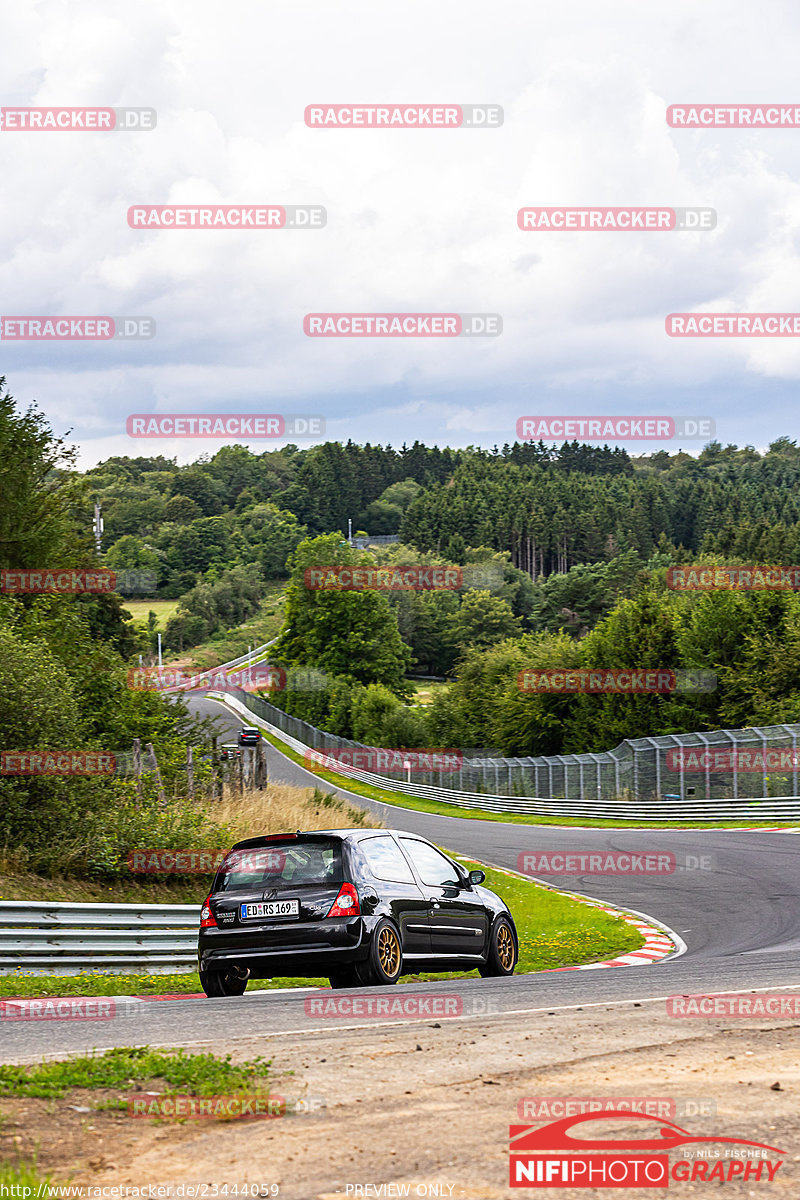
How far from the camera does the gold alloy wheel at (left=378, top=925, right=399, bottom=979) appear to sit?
33.5ft

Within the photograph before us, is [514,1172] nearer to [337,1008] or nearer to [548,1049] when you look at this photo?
[548,1049]

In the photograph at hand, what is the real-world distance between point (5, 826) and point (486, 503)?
575 ft

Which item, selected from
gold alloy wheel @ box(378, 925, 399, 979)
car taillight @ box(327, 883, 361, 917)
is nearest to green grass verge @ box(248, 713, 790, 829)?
gold alloy wheel @ box(378, 925, 399, 979)

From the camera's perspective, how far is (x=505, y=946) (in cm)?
1248

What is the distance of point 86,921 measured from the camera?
Answer: 11.9 meters

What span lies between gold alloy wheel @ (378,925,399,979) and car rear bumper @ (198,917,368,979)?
0.85ft

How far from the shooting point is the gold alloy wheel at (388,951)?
10219mm

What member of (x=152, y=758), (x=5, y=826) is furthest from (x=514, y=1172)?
(x=152, y=758)

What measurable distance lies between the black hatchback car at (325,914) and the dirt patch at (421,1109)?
88.8 inches

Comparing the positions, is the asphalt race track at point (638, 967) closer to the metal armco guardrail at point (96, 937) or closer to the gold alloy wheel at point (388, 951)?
the gold alloy wheel at point (388, 951)

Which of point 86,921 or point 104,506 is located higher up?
point 104,506

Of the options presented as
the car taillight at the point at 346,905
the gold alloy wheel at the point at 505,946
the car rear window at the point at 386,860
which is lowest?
the gold alloy wheel at the point at 505,946

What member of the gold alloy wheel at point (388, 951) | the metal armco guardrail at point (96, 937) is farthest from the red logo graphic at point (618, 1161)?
the metal armco guardrail at point (96, 937)

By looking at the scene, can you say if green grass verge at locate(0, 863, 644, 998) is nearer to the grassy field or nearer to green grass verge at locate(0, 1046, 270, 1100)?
green grass verge at locate(0, 1046, 270, 1100)
